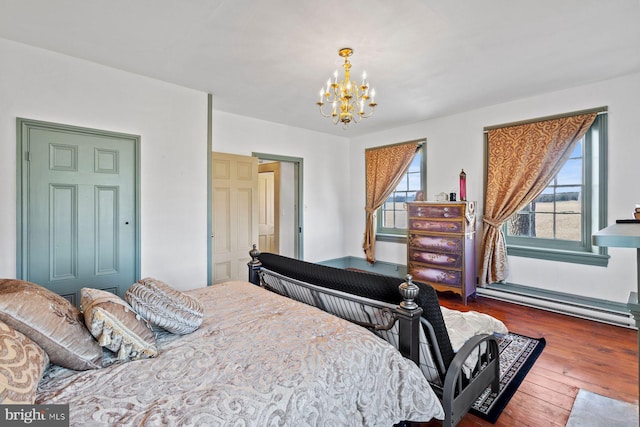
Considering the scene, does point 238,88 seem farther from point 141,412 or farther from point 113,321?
point 141,412

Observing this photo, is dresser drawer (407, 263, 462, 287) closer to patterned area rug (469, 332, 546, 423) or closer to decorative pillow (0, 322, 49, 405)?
patterned area rug (469, 332, 546, 423)

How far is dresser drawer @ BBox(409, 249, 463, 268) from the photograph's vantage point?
3939mm

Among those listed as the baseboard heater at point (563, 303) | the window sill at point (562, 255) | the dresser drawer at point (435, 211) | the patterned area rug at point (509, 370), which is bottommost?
the patterned area rug at point (509, 370)

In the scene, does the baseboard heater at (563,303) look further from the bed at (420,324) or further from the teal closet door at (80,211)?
the teal closet door at (80,211)

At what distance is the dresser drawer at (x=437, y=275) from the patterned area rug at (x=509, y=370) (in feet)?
3.19

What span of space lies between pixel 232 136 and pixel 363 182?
2512mm

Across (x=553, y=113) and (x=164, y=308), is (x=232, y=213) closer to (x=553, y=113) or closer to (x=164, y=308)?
(x=164, y=308)

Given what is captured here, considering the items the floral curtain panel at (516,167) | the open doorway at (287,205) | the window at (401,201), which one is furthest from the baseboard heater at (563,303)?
the open doorway at (287,205)

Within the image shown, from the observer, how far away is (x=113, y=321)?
1.30 metres

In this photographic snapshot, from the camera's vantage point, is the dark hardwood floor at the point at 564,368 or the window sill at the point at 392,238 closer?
the dark hardwood floor at the point at 564,368

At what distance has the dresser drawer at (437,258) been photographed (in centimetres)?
394

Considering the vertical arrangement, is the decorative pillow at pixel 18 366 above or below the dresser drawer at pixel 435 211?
below

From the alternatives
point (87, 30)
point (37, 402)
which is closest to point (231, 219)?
point (87, 30)

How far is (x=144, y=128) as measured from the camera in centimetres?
313
